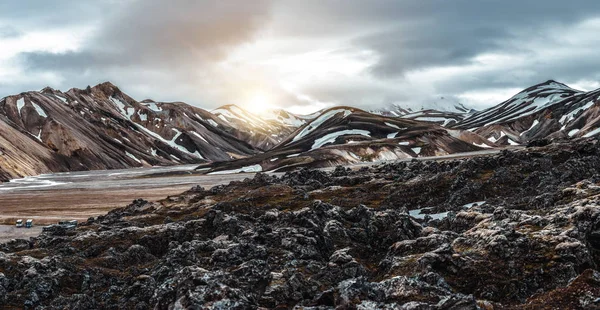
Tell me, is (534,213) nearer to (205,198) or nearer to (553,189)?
(553,189)

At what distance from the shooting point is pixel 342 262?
90.0 ft

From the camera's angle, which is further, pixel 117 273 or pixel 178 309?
pixel 117 273

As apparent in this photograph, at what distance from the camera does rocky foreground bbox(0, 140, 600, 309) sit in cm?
1911

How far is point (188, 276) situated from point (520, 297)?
1584 centimetres

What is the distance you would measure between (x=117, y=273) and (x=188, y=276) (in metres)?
14.6

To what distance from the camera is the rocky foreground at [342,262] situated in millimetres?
19109

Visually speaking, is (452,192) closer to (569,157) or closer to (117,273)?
(569,157)

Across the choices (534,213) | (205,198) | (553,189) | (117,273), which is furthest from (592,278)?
(205,198)

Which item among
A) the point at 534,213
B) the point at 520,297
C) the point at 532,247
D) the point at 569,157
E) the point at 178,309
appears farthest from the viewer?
the point at 569,157

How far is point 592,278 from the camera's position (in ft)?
56.0

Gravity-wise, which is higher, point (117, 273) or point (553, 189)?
point (553, 189)

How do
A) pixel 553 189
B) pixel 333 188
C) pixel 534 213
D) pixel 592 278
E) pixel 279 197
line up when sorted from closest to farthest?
pixel 592 278 < pixel 534 213 < pixel 553 189 < pixel 279 197 < pixel 333 188

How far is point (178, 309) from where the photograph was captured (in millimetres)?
18484

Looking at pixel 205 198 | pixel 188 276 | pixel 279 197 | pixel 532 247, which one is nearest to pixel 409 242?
pixel 532 247
